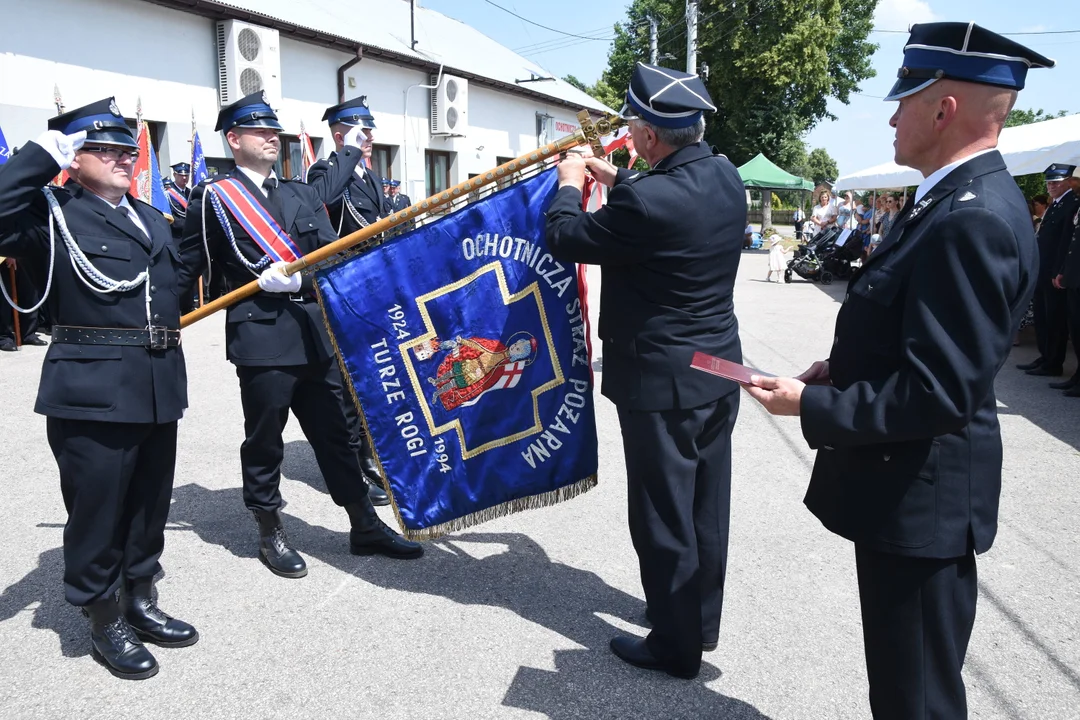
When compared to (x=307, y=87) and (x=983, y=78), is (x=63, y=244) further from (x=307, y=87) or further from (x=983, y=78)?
(x=307, y=87)

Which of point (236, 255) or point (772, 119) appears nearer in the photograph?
point (236, 255)

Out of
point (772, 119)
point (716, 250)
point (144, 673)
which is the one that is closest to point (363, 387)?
point (144, 673)

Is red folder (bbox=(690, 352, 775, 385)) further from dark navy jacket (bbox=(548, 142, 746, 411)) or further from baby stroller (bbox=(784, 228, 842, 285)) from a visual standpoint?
Result: baby stroller (bbox=(784, 228, 842, 285))

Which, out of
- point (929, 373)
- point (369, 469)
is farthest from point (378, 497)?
point (929, 373)

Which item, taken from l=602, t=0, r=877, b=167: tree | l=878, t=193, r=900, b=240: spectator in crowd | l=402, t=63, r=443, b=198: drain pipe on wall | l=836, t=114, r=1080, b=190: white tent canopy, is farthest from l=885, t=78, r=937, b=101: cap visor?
l=602, t=0, r=877, b=167: tree

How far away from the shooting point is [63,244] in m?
2.80

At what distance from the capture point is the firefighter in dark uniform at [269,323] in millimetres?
3531

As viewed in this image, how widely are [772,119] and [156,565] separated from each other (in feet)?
113

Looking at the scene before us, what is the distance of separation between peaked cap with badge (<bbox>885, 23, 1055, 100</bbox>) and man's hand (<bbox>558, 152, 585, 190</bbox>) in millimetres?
1395

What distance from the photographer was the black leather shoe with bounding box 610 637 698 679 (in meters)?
2.89

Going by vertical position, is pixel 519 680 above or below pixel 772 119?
below

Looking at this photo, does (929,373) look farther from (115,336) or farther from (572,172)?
(115,336)

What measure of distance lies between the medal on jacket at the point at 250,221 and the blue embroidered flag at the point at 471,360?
384 mm

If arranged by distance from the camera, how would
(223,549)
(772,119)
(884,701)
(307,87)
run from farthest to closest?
(772,119), (307,87), (223,549), (884,701)
